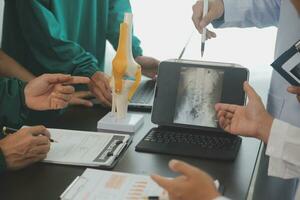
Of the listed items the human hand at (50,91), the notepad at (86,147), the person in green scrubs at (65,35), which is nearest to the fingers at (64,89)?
the human hand at (50,91)

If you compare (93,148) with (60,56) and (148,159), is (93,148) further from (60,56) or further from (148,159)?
(60,56)

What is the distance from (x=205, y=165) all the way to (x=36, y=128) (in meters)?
0.44

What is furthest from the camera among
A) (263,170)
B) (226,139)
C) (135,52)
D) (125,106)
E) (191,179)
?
(135,52)

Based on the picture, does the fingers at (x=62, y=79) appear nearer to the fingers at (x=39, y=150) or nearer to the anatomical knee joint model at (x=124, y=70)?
the anatomical knee joint model at (x=124, y=70)

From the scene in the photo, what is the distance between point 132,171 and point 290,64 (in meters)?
0.48

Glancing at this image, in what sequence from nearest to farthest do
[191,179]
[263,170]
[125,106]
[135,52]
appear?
[191,179], [125,106], [263,170], [135,52]

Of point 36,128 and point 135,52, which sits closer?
point 36,128

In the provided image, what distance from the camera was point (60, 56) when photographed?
171cm

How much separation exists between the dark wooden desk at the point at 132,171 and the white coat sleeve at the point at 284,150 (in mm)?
74

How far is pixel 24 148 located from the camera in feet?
3.42

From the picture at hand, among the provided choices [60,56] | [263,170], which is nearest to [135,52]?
[60,56]

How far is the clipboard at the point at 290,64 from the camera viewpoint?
1085mm

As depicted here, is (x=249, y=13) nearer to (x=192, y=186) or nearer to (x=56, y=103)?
(x=56, y=103)

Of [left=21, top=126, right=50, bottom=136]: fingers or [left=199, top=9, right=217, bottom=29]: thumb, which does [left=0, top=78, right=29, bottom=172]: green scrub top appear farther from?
[left=199, top=9, right=217, bottom=29]: thumb
